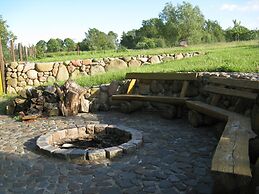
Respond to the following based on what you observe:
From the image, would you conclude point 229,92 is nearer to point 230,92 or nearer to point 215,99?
point 230,92

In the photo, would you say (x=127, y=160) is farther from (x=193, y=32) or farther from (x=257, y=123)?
(x=193, y=32)

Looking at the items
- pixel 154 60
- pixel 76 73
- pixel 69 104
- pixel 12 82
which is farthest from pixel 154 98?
pixel 154 60

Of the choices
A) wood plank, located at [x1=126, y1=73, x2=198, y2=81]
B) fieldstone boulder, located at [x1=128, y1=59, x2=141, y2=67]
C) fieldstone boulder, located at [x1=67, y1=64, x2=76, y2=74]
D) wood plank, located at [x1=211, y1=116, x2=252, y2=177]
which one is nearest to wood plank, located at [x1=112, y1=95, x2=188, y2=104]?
wood plank, located at [x1=126, y1=73, x2=198, y2=81]

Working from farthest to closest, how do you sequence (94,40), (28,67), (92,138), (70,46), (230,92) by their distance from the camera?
(70,46)
(94,40)
(28,67)
(92,138)
(230,92)

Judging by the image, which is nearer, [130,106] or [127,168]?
[127,168]

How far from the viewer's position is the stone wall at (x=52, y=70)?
1104 centimetres

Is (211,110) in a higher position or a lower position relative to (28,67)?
lower

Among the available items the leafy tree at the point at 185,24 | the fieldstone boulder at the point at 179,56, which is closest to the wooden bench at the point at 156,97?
the fieldstone boulder at the point at 179,56

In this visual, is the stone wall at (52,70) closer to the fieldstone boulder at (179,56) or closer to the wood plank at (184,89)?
the fieldstone boulder at (179,56)

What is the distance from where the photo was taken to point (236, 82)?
16.8ft

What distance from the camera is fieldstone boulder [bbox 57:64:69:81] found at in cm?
1161

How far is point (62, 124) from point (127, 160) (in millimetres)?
2794

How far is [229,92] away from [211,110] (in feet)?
1.56

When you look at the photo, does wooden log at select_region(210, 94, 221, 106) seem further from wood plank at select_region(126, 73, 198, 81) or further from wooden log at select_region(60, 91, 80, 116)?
wooden log at select_region(60, 91, 80, 116)
